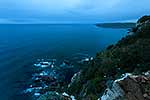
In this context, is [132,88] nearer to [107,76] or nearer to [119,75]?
[119,75]

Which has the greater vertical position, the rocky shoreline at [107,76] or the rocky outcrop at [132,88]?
the rocky outcrop at [132,88]

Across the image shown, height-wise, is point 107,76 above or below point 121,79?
below

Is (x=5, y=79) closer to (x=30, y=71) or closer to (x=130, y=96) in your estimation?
(x=30, y=71)

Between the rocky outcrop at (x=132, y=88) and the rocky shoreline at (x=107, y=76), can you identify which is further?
the rocky shoreline at (x=107, y=76)

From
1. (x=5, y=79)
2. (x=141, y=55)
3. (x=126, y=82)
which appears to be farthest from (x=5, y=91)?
(x=126, y=82)

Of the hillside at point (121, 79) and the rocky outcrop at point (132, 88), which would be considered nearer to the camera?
the rocky outcrop at point (132, 88)

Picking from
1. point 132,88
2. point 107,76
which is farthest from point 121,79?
point 107,76

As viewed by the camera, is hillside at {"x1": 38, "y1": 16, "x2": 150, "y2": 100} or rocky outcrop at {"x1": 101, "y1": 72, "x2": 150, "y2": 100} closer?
rocky outcrop at {"x1": 101, "y1": 72, "x2": 150, "y2": 100}

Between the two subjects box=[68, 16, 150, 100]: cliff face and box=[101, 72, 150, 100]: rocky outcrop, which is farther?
box=[68, 16, 150, 100]: cliff face

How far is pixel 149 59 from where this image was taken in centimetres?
2425

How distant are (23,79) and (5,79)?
356 centimetres

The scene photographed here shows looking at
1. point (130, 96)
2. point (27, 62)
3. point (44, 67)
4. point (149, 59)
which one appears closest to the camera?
point (130, 96)

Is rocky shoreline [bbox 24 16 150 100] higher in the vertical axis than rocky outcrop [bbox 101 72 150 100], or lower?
lower

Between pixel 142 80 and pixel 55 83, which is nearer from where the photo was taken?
pixel 142 80
